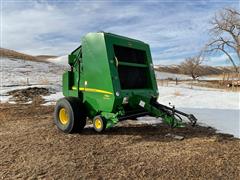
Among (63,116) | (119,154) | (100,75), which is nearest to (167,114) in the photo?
(100,75)

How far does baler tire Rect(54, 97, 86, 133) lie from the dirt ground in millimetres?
182

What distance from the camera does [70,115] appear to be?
19.5 ft

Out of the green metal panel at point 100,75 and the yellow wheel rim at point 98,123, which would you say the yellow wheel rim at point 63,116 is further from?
the yellow wheel rim at point 98,123

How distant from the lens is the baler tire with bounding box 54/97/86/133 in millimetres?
5938

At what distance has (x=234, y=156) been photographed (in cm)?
438

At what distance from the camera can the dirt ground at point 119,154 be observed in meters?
3.75

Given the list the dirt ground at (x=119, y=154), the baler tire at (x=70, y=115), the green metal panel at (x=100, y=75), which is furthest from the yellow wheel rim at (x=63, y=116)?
the green metal panel at (x=100, y=75)

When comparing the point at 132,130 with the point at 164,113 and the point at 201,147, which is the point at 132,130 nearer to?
the point at 164,113

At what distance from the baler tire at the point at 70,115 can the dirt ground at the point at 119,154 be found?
0.60 ft

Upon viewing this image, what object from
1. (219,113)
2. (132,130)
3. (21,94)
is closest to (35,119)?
(132,130)

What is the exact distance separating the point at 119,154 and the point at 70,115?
6.02 feet

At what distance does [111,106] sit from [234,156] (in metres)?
2.48

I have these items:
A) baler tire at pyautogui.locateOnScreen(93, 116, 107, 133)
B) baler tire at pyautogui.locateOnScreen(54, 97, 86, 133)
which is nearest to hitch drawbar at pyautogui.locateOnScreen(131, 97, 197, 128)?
baler tire at pyautogui.locateOnScreen(93, 116, 107, 133)

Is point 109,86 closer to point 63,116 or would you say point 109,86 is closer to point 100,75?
point 100,75
